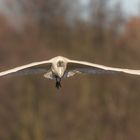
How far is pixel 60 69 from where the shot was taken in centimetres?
1197

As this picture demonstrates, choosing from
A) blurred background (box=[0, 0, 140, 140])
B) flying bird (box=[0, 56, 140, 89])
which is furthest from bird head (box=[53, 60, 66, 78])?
blurred background (box=[0, 0, 140, 140])

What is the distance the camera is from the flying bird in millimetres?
12039

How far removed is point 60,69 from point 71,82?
62.5 ft

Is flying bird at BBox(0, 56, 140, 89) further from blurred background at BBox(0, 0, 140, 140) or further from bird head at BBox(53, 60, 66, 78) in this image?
blurred background at BBox(0, 0, 140, 140)

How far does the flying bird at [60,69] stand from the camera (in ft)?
39.5

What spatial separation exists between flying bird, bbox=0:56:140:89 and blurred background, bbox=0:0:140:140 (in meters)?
14.1

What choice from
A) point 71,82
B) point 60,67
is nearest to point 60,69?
point 60,67

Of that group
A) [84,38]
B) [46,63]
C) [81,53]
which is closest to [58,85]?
[46,63]

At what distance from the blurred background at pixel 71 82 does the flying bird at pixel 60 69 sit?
14.1 meters

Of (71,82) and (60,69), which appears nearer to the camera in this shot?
(60,69)

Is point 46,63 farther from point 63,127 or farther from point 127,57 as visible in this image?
point 127,57

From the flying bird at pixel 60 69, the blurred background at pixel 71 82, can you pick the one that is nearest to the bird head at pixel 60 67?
the flying bird at pixel 60 69

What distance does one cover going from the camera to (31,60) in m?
30.2

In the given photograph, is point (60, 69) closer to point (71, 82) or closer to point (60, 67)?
point (60, 67)
